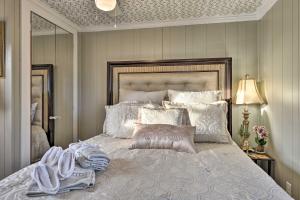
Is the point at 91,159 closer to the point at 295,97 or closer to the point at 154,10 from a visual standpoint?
the point at 295,97

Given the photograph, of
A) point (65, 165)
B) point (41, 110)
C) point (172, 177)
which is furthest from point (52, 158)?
point (41, 110)

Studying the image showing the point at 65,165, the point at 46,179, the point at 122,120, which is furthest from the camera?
the point at 122,120

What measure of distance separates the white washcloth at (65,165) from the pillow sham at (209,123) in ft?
4.79

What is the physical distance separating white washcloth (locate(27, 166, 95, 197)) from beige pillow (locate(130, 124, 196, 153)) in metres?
0.84

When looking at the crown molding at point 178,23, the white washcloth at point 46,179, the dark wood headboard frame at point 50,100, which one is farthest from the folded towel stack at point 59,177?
the crown molding at point 178,23

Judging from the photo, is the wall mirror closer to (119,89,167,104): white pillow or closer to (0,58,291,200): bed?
(0,58,291,200): bed

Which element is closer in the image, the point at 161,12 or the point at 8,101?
the point at 8,101

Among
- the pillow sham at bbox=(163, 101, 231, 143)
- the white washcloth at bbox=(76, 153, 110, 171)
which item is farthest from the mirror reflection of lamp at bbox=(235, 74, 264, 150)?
the white washcloth at bbox=(76, 153, 110, 171)

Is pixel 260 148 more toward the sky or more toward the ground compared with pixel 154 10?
more toward the ground

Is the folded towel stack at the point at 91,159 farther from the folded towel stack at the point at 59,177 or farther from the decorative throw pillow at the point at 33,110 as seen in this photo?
the decorative throw pillow at the point at 33,110

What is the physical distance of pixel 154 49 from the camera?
3262mm

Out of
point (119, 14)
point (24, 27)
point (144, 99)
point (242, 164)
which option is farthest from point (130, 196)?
point (119, 14)

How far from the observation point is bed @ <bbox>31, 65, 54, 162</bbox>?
254 centimetres

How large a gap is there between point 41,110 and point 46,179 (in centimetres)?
178
